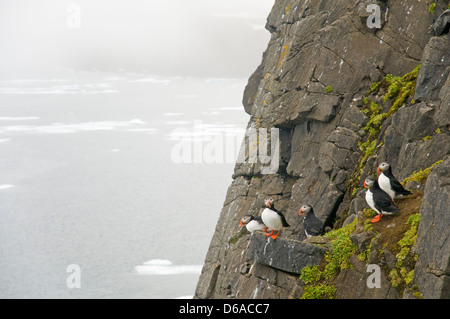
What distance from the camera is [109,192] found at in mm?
71062

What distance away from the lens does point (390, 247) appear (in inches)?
526

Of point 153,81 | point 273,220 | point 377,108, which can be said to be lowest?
point 153,81

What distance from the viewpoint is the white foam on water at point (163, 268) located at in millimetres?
48906

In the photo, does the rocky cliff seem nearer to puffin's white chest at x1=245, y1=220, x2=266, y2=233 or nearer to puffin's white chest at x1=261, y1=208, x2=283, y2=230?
puffin's white chest at x1=261, y1=208, x2=283, y2=230

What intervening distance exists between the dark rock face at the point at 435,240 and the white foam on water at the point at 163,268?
38061 millimetres

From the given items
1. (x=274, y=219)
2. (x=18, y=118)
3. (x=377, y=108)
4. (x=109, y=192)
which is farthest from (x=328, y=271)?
(x=18, y=118)

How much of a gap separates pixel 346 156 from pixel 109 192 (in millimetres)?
52798

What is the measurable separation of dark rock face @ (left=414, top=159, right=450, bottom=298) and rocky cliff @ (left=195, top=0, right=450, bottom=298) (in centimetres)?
3

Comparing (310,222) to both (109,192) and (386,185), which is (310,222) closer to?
(386,185)

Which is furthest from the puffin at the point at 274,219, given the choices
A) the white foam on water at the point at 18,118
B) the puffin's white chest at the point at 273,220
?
the white foam on water at the point at 18,118

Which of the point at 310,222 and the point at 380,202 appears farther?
the point at 310,222

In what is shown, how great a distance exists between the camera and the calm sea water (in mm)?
49969
